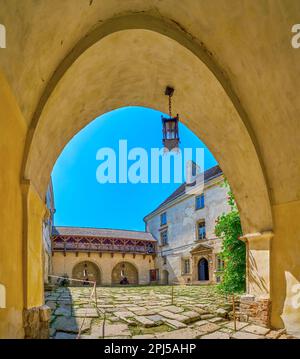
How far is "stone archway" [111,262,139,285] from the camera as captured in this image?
25.0 meters

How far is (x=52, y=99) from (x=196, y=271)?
63.8ft

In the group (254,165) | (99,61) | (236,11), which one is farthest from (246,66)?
(99,61)

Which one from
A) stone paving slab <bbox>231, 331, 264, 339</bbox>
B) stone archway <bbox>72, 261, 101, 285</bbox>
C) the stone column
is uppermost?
the stone column

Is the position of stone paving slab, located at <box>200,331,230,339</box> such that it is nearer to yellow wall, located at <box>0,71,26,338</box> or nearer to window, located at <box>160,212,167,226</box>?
yellow wall, located at <box>0,71,26,338</box>

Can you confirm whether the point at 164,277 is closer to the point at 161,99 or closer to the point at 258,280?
the point at 258,280

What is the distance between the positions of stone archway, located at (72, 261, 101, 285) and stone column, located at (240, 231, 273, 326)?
20717 millimetres

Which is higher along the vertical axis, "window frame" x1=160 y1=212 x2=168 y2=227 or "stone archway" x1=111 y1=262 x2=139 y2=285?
"window frame" x1=160 y1=212 x2=168 y2=227

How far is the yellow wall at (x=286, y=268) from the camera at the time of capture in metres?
4.38

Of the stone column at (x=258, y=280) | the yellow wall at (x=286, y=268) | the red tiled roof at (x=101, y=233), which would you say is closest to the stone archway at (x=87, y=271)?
the red tiled roof at (x=101, y=233)

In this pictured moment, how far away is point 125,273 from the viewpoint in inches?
1005

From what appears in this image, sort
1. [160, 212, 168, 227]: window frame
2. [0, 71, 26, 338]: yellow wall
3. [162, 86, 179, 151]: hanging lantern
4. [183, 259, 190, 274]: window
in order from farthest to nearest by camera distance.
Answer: [160, 212, 168, 227]: window frame → [183, 259, 190, 274]: window → [162, 86, 179, 151]: hanging lantern → [0, 71, 26, 338]: yellow wall

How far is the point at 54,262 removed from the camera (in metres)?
22.7

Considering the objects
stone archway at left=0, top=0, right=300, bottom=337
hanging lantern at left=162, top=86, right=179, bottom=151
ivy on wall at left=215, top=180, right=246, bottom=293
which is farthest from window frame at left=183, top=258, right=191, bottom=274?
hanging lantern at left=162, top=86, right=179, bottom=151

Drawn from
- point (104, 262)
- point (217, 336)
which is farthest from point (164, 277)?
point (217, 336)
